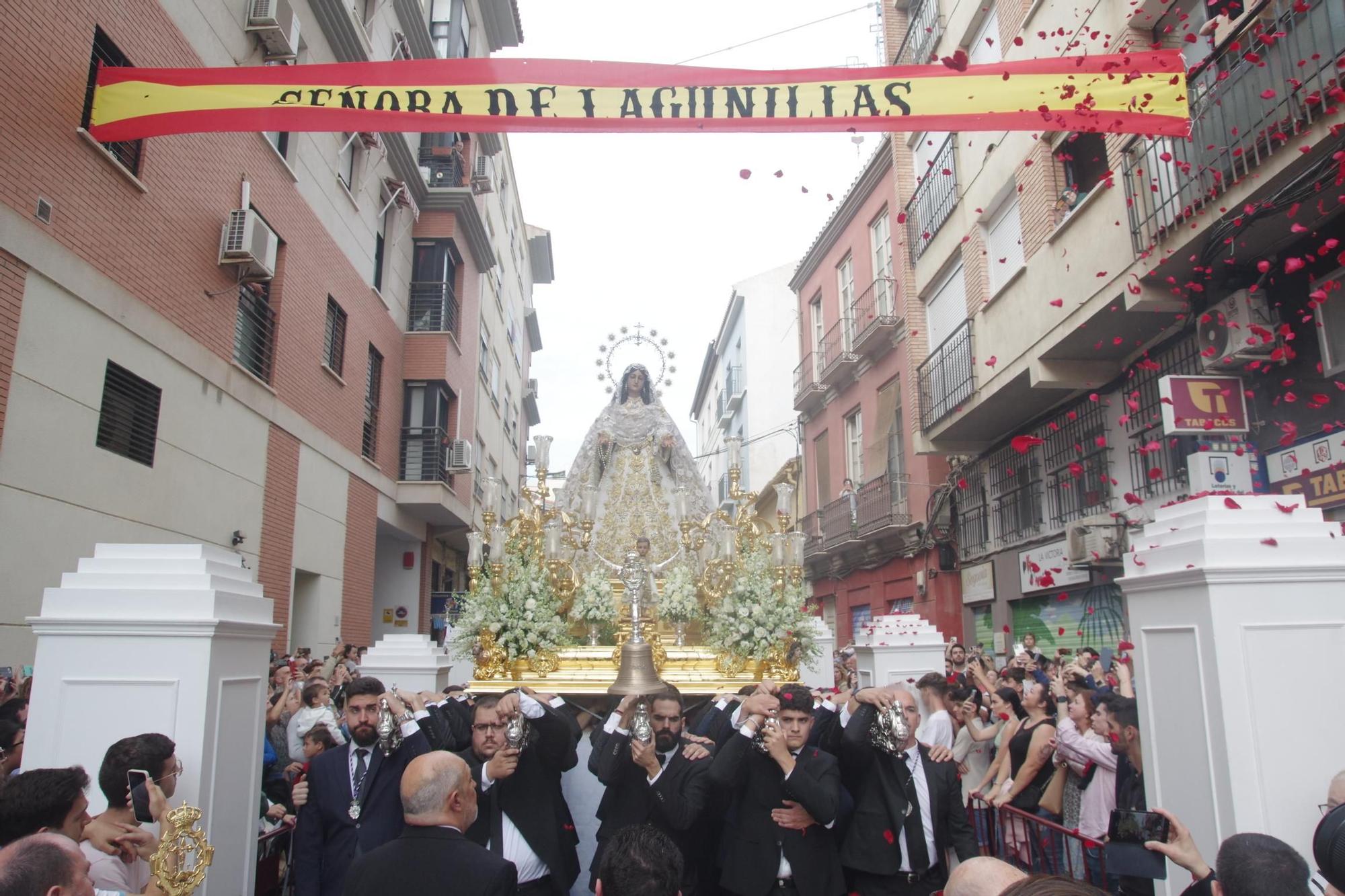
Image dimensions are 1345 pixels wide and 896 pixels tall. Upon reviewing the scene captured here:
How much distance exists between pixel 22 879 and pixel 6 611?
19.5 ft

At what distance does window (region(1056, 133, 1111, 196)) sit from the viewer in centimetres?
1171

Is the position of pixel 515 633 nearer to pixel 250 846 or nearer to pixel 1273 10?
pixel 250 846

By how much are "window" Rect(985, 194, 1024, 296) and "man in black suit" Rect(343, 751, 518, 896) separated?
38.6ft

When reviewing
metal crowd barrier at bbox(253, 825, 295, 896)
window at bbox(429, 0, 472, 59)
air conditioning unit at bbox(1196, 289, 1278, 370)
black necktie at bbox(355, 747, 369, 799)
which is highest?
window at bbox(429, 0, 472, 59)

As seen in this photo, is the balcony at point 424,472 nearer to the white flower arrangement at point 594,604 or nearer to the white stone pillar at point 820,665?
the white stone pillar at point 820,665

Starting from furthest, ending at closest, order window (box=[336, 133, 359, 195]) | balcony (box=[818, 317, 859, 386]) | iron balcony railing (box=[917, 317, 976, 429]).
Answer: balcony (box=[818, 317, 859, 386]), window (box=[336, 133, 359, 195]), iron balcony railing (box=[917, 317, 976, 429])

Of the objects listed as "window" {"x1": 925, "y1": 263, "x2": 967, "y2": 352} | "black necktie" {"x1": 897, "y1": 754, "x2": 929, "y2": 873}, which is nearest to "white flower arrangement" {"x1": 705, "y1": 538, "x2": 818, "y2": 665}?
"black necktie" {"x1": 897, "y1": 754, "x2": 929, "y2": 873}

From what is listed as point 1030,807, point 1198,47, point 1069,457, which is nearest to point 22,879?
point 1030,807

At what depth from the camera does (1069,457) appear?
41.6 feet

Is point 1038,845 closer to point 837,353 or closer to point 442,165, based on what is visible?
point 837,353

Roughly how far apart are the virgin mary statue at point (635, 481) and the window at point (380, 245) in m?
9.46

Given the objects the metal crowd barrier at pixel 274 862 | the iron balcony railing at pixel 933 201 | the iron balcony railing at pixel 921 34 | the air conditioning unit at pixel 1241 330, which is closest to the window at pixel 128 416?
the metal crowd barrier at pixel 274 862

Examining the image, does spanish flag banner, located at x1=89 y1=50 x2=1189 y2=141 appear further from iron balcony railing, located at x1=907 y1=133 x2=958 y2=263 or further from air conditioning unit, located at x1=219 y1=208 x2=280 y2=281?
iron balcony railing, located at x1=907 y1=133 x2=958 y2=263

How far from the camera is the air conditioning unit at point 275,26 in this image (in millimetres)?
11727
